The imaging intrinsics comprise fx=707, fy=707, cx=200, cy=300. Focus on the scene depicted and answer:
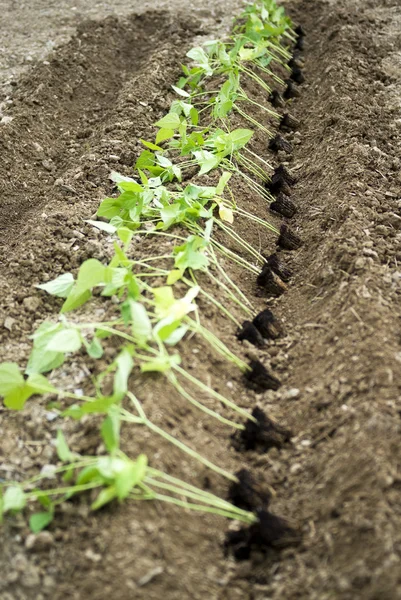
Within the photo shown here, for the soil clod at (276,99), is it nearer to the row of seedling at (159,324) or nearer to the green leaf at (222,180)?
the row of seedling at (159,324)

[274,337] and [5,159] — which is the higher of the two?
[274,337]

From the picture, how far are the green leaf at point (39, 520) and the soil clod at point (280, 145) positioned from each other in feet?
8.63

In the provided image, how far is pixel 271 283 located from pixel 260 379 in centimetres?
61

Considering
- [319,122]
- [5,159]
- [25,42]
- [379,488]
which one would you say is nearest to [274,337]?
[379,488]

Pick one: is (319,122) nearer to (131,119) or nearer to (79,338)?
(131,119)

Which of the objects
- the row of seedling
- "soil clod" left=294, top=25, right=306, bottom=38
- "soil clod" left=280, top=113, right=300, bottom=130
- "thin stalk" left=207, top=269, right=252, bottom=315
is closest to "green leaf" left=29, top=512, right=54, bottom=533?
the row of seedling

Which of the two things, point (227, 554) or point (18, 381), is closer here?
point (227, 554)

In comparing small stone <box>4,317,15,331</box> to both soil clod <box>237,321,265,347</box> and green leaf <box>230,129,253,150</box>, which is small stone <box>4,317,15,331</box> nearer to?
soil clod <box>237,321,265,347</box>

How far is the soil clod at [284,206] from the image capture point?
351 cm

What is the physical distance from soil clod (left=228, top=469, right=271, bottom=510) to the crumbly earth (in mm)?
45

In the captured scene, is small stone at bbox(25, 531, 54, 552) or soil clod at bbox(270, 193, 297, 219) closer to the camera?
small stone at bbox(25, 531, 54, 552)

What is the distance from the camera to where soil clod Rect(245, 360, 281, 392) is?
253 cm

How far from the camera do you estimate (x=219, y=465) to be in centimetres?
221

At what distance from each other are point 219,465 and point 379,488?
0.51 metres
